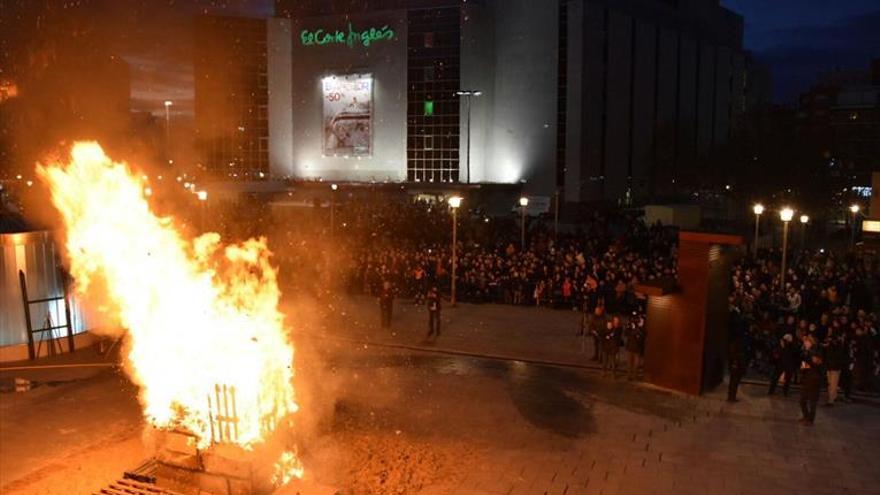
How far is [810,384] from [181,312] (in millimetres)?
10829

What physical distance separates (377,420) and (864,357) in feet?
32.7

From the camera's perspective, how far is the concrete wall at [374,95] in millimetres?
51531

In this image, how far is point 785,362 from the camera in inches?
561

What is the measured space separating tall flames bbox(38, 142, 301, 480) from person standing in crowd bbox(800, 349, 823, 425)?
914cm

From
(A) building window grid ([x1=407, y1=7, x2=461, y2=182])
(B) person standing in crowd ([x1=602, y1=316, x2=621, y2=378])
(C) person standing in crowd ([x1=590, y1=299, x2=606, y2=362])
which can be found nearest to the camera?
(B) person standing in crowd ([x1=602, y1=316, x2=621, y2=378])

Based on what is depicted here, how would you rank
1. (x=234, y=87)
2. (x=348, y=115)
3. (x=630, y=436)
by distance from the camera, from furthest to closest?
(x=234, y=87), (x=348, y=115), (x=630, y=436)

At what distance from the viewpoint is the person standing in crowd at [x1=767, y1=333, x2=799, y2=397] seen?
1415 centimetres

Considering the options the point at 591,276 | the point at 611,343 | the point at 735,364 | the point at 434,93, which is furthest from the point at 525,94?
the point at 735,364

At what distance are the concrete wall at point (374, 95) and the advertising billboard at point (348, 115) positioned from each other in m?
0.45

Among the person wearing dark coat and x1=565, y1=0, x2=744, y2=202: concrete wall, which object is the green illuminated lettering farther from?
the person wearing dark coat

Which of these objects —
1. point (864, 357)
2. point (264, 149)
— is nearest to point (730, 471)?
point (864, 357)

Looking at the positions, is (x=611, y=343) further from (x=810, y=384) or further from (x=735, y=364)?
(x=810, y=384)

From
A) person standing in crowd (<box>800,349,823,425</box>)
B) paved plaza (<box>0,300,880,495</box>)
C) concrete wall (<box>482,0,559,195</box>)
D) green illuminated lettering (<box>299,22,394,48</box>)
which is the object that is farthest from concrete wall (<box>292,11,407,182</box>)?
person standing in crowd (<box>800,349,823,425</box>)

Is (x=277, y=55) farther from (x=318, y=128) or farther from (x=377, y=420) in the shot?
(x=377, y=420)
